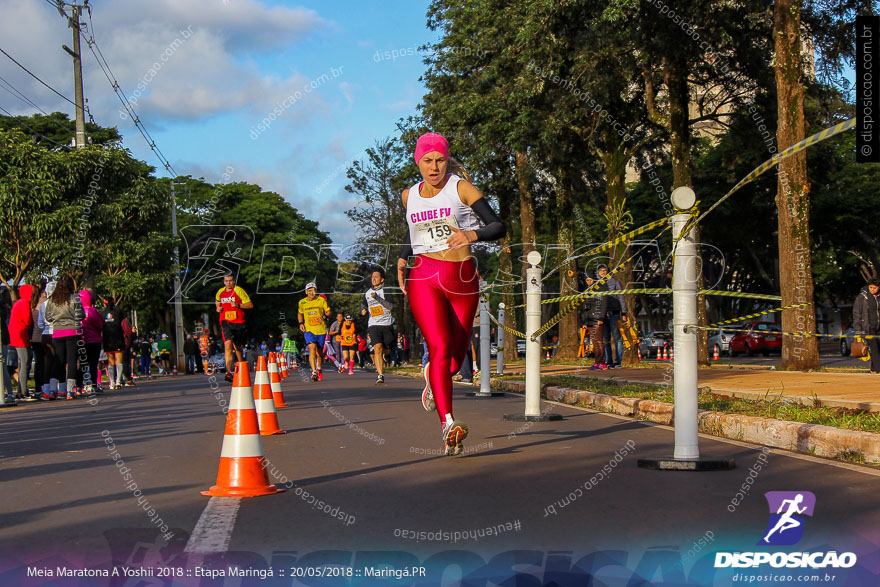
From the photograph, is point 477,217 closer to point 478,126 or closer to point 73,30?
point 478,126

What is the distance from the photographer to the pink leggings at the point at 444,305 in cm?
736

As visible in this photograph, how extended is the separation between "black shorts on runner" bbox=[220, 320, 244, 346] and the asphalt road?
24.8 ft

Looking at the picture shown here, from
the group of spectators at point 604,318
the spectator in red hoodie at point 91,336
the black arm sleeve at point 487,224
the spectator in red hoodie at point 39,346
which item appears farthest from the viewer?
the group of spectators at point 604,318

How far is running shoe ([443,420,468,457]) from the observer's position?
6906 millimetres

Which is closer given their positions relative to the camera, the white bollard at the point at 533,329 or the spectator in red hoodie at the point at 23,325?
the white bollard at the point at 533,329

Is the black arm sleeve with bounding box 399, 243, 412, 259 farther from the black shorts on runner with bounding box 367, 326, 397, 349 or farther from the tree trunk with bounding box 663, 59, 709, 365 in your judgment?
the tree trunk with bounding box 663, 59, 709, 365

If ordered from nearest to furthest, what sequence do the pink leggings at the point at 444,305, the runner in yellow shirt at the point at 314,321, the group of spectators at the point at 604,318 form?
the pink leggings at the point at 444,305 → the group of spectators at the point at 604,318 → the runner in yellow shirt at the point at 314,321

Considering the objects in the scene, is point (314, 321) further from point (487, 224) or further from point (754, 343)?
point (754, 343)

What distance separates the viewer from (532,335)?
9.82 metres

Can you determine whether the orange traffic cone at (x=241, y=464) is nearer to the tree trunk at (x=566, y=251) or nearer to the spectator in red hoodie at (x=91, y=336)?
the spectator in red hoodie at (x=91, y=336)

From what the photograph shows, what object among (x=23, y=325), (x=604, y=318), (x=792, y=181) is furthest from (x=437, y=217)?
(x=604, y=318)

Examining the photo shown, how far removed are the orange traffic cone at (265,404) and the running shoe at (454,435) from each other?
215 cm

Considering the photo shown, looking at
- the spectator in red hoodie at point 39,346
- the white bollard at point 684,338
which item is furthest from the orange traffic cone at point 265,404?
the spectator in red hoodie at point 39,346

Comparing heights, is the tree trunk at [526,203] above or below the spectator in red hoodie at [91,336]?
above
